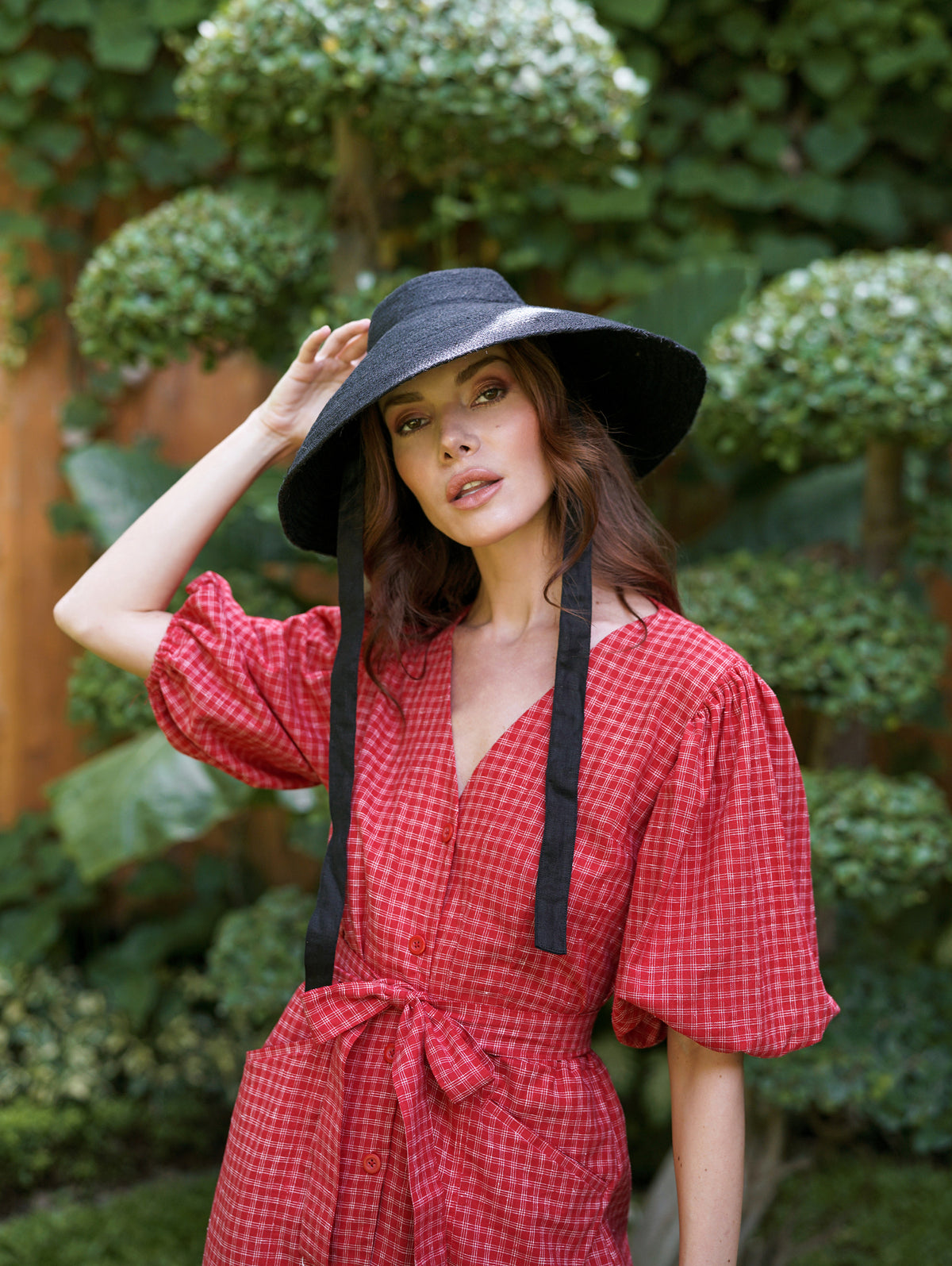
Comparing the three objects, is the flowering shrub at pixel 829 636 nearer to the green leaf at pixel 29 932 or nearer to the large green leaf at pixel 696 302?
the large green leaf at pixel 696 302

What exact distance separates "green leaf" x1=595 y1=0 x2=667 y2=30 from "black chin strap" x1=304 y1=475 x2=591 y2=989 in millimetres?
1943

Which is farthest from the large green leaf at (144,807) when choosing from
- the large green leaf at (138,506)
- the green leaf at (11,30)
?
the green leaf at (11,30)

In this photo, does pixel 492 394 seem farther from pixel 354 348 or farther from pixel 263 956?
pixel 263 956

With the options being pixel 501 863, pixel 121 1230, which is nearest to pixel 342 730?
pixel 501 863

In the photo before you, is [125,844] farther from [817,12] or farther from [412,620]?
[817,12]

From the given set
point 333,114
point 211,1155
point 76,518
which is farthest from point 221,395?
point 211,1155

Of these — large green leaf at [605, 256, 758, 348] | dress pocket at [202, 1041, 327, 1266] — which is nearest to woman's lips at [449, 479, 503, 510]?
dress pocket at [202, 1041, 327, 1266]

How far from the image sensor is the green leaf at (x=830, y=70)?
2.77 m

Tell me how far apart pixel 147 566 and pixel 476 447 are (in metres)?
0.45

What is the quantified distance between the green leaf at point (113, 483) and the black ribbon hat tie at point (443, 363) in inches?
48.1

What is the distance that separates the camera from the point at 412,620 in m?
1.38

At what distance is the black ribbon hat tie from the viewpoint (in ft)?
3.59

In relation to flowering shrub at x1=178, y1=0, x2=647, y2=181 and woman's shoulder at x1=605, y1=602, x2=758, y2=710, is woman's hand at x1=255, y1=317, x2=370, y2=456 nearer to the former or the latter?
woman's shoulder at x1=605, y1=602, x2=758, y2=710

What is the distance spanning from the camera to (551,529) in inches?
49.8
